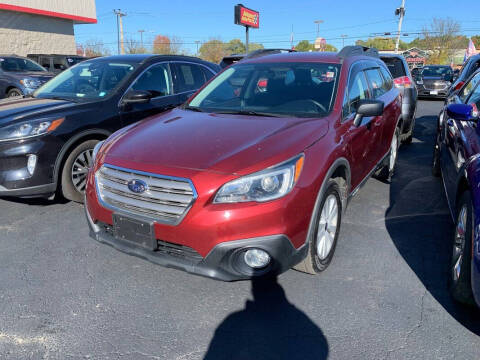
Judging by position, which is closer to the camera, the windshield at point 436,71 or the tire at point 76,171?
the tire at point 76,171

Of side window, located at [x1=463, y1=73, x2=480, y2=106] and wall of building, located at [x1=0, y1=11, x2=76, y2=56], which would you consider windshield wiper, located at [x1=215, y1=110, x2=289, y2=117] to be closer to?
side window, located at [x1=463, y1=73, x2=480, y2=106]

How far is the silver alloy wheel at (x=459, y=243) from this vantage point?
8.27ft

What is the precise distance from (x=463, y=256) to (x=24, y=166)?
152 inches

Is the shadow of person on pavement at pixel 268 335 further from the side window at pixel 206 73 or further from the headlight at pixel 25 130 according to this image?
the side window at pixel 206 73

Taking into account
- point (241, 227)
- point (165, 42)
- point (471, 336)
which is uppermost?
point (165, 42)

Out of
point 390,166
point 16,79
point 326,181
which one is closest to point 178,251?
point 326,181

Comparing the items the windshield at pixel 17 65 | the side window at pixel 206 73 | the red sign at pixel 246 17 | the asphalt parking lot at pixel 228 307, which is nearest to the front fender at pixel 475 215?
the asphalt parking lot at pixel 228 307

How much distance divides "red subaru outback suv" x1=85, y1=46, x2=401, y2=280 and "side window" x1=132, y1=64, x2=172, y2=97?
1540mm

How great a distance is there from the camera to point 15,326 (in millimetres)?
2453

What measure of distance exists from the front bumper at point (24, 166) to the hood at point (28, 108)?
0.95ft

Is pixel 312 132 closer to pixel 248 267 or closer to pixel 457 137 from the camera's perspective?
pixel 248 267

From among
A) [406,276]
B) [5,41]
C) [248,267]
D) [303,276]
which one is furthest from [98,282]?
[5,41]

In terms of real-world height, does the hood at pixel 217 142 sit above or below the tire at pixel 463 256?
above

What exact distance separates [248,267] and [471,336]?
1.42m
